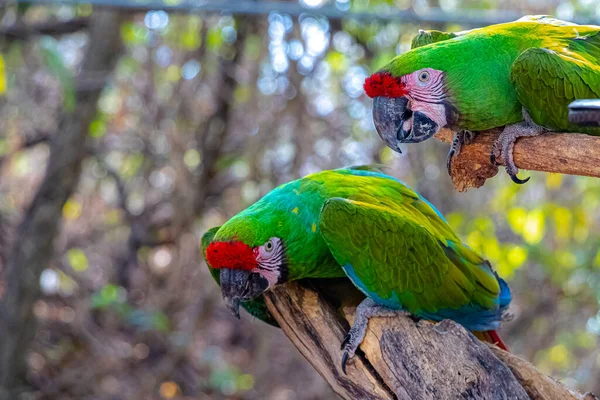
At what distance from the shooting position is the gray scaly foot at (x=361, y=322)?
5.52ft

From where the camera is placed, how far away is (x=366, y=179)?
6.68 ft

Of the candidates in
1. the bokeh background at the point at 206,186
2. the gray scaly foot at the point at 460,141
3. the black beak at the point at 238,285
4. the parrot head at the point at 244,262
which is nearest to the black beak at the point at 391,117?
the gray scaly foot at the point at 460,141

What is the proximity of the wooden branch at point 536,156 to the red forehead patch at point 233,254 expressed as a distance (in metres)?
0.61

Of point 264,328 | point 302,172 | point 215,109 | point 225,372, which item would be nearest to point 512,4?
point 302,172

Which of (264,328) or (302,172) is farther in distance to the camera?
(264,328)

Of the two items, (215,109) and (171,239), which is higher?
(215,109)

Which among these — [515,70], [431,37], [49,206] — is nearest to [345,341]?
[515,70]

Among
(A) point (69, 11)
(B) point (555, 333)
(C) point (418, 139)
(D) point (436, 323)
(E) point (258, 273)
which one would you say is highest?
(A) point (69, 11)

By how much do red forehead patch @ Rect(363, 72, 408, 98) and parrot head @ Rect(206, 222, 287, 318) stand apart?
502mm

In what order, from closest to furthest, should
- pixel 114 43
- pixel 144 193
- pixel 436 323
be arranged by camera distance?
pixel 436 323, pixel 114 43, pixel 144 193

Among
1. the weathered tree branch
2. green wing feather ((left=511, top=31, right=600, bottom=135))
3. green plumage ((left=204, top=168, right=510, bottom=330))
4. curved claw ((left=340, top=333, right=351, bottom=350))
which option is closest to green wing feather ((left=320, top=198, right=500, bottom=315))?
green plumage ((left=204, top=168, right=510, bottom=330))

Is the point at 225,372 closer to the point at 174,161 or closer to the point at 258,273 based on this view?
the point at 174,161

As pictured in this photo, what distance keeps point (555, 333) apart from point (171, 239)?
7.96 feet

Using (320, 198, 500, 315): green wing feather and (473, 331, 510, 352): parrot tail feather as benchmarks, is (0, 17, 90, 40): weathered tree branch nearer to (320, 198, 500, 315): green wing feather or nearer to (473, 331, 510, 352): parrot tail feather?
(320, 198, 500, 315): green wing feather
